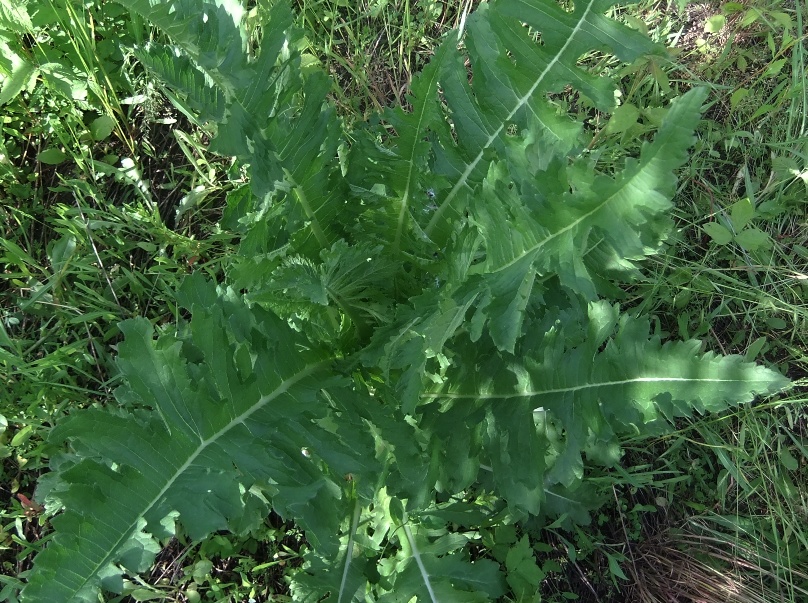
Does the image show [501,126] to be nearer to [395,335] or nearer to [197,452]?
[395,335]

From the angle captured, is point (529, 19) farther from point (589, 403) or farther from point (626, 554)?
point (626, 554)

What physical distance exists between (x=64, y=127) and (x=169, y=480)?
5.14 ft

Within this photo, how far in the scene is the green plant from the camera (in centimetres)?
91

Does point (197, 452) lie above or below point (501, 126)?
below

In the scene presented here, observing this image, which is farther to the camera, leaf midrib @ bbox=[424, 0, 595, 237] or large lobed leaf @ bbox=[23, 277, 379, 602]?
leaf midrib @ bbox=[424, 0, 595, 237]

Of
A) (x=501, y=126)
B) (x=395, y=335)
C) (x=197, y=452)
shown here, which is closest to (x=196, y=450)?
(x=197, y=452)

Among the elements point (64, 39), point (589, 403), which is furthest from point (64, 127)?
point (589, 403)

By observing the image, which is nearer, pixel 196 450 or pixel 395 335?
pixel 196 450

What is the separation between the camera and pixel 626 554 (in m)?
1.91

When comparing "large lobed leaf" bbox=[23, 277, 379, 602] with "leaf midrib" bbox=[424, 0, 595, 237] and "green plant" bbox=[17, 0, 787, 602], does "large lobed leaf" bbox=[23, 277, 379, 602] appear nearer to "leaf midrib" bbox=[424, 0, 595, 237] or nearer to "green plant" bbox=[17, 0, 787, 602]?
"green plant" bbox=[17, 0, 787, 602]

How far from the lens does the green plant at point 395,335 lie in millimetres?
908

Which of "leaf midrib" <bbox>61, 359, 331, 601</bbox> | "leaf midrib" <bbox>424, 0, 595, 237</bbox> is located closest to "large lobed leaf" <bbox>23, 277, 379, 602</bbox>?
"leaf midrib" <bbox>61, 359, 331, 601</bbox>

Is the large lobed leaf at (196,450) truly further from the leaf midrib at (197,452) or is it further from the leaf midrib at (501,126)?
the leaf midrib at (501,126)

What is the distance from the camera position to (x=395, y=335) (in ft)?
4.19
